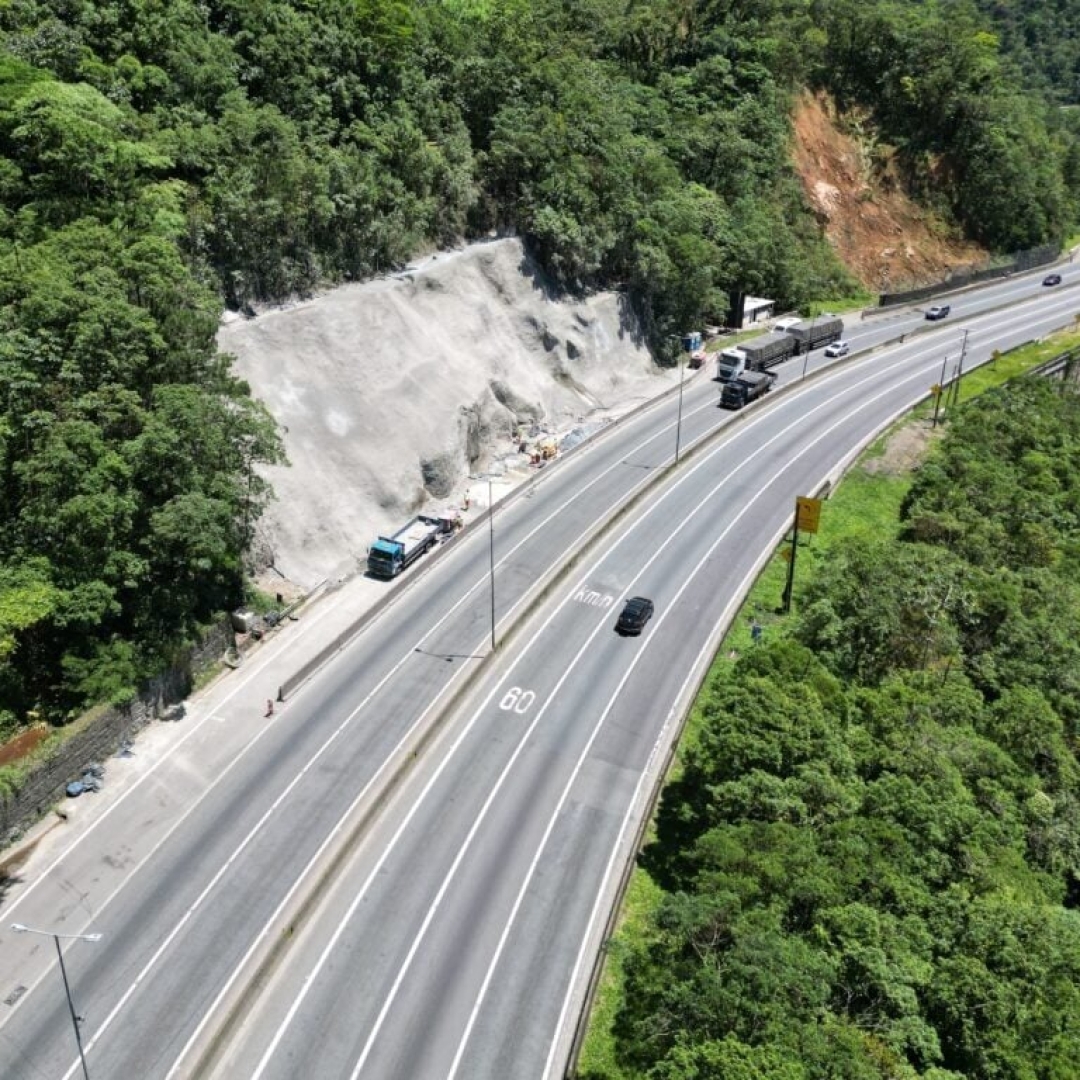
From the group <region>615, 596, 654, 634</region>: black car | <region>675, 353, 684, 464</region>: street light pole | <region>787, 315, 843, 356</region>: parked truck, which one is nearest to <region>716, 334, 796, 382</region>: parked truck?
<region>787, 315, 843, 356</region>: parked truck

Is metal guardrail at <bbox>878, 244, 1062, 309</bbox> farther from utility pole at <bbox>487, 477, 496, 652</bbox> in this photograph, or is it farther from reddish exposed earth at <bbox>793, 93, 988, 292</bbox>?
utility pole at <bbox>487, 477, 496, 652</bbox>

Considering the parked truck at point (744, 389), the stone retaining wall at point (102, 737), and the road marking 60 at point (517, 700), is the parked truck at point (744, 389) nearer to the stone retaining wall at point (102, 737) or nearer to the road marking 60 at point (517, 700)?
the road marking 60 at point (517, 700)

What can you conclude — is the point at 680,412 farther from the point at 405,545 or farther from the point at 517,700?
the point at 517,700

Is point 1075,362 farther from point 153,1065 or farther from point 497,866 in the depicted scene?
point 153,1065

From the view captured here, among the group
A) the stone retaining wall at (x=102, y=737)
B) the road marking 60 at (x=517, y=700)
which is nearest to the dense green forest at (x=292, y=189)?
the stone retaining wall at (x=102, y=737)

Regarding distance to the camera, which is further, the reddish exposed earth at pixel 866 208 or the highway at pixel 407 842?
the reddish exposed earth at pixel 866 208
